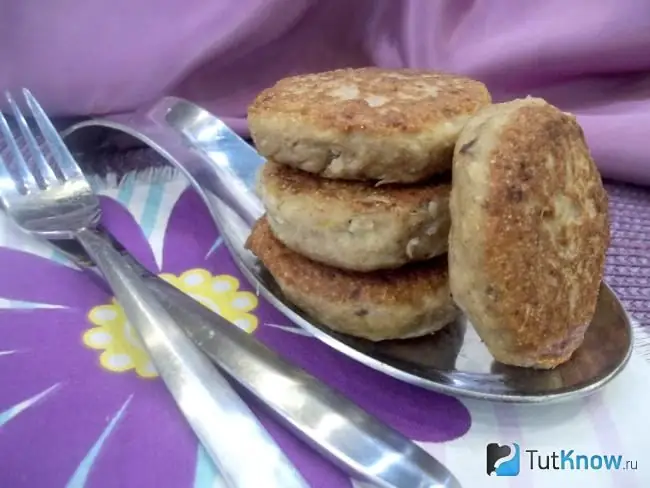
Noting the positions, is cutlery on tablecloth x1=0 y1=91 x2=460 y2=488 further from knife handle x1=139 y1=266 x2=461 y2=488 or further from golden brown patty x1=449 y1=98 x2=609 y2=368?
golden brown patty x1=449 y1=98 x2=609 y2=368

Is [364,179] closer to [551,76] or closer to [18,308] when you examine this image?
[18,308]

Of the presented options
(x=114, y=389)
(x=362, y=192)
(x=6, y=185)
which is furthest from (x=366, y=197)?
(x=6, y=185)

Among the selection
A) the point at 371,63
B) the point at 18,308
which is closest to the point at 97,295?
the point at 18,308

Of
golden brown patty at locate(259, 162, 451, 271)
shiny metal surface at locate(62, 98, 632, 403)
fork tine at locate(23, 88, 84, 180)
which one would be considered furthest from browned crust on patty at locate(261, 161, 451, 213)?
fork tine at locate(23, 88, 84, 180)

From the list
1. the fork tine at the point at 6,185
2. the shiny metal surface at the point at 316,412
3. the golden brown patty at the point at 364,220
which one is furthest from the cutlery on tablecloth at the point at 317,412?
the fork tine at the point at 6,185

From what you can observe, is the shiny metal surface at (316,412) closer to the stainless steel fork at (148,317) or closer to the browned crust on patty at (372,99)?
the stainless steel fork at (148,317)
